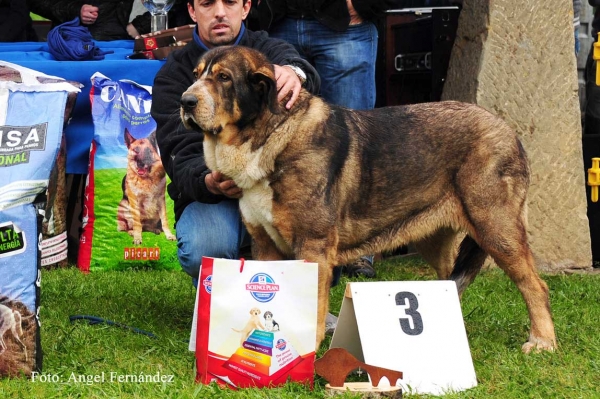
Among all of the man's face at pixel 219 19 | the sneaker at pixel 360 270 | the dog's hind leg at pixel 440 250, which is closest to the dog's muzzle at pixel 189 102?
the man's face at pixel 219 19

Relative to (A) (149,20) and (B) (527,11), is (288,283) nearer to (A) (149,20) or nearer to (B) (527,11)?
(B) (527,11)

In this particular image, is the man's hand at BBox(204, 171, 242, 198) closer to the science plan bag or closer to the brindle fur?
the science plan bag

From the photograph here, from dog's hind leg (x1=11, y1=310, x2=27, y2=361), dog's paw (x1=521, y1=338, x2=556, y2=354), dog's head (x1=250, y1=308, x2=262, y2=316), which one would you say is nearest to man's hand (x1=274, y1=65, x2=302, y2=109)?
dog's head (x1=250, y1=308, x2=262, y2=316)

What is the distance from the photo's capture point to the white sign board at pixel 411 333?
3.19 m

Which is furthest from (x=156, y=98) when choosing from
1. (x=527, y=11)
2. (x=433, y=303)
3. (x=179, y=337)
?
(x=527, y=11)

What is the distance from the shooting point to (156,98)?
4.08 meters

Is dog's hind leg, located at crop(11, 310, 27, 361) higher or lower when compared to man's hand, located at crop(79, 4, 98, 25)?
lower

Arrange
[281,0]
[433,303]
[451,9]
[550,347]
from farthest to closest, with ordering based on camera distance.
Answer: [451,9], [281,0], [550,347], [433,303]

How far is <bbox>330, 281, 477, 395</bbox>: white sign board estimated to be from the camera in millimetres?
3193

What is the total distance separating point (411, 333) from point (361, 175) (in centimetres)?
77

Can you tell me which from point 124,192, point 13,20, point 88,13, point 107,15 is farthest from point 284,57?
point 13,20

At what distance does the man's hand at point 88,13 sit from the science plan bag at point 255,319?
13.7 ft

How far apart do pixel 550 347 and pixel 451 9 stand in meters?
2.77

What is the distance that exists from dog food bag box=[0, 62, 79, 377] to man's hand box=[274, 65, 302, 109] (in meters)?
0.90
